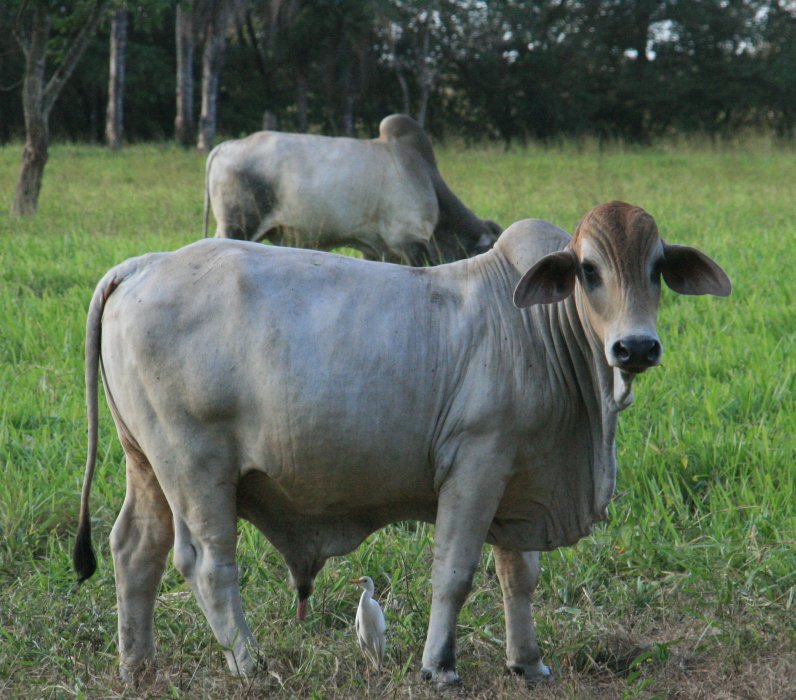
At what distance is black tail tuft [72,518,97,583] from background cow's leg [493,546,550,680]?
46.0 inches

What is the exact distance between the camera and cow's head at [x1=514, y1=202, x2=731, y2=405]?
2.59m

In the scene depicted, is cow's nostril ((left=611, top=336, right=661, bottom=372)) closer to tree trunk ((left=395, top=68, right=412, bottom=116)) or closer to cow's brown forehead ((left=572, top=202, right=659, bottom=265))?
cow's brown forehead ((left=572, top=202, right=659, bottom=265))

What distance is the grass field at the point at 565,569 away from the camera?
3.12m

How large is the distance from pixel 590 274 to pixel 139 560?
1.49 m

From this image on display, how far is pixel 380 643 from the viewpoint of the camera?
311 centimetres

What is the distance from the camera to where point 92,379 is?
315 centimetres

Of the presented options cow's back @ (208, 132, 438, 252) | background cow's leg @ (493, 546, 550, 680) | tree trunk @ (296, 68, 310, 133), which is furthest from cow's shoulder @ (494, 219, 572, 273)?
tree trunk @ (296, 68, 310, 133)

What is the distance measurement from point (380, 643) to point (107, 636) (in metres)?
0.88

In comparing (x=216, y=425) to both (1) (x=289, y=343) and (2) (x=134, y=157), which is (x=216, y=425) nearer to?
(1) (x=289, y=343)

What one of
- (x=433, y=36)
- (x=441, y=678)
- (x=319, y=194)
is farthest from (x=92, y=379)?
(x=433, y=36)

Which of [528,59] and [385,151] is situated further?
[528,59]

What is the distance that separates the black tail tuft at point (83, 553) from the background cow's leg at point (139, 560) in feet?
0.27

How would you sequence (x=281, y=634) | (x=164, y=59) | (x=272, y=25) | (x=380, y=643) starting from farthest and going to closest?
1. (x=164, y=59)
2. (x=272, y=25)
3. (x=281, y=634)
4. (x=380, y=643)

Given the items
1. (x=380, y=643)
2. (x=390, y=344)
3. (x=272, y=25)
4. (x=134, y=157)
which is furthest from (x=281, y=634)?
(x=272, y=25)
